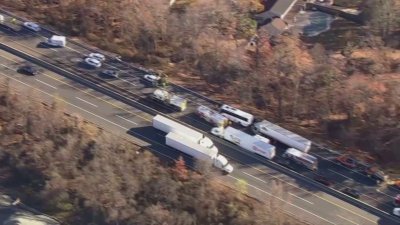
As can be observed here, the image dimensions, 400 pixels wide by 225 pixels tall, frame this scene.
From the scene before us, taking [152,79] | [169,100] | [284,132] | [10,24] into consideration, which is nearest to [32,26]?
[10,24]

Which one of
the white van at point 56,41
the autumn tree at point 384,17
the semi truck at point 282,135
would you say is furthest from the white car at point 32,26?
the autumn tree at point 384,17

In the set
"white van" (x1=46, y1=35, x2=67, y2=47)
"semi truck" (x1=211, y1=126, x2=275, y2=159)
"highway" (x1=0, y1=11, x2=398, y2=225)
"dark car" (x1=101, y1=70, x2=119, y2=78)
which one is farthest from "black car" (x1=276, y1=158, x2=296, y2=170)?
"white van" (x1=46, y1=35, x2=67, y2=47)

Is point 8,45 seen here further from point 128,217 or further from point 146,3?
point 128,217

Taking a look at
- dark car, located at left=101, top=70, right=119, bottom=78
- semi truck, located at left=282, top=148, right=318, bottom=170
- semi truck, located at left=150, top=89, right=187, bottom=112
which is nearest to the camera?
semi truck, located at left=282, top=148, right=318, bottom=170

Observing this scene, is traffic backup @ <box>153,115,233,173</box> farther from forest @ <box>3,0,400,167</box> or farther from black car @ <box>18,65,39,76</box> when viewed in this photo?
black car @ <box>18,65,39,76</box>

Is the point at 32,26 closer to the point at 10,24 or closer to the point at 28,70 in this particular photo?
the point at 10,24

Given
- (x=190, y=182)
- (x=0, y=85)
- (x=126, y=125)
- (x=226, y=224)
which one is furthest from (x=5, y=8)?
(x=226, y=224)
